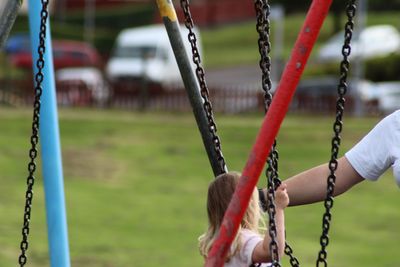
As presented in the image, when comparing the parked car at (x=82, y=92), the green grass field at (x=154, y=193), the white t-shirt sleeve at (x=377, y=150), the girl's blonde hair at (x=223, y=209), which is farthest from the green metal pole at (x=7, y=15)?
the parked car at (x=82, y=92)

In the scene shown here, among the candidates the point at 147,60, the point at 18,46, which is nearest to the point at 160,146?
the point at 147,60

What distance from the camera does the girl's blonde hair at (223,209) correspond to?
15.4 feet

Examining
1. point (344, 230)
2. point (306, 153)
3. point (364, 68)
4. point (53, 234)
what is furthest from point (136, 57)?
point (53, 234)

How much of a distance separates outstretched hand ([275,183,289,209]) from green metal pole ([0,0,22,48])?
1.54m

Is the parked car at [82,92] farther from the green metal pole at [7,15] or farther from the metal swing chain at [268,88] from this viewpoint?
the metal swing chain at [268,88]

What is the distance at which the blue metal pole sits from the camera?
244 inches

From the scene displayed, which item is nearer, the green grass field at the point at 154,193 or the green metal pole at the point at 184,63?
the green metal pole at the point at 184,63

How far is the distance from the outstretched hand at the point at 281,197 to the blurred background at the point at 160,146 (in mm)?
1720

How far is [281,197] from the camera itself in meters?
4.50

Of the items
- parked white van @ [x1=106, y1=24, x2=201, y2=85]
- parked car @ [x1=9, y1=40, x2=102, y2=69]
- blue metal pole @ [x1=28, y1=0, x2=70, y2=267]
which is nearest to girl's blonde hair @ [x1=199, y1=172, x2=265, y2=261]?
blue metal pole @ [x1=28, y1=0, x2=70, y2=267]

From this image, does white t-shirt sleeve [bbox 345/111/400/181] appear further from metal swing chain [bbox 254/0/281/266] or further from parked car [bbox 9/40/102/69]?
parked car [bbox 9/40/102/69]

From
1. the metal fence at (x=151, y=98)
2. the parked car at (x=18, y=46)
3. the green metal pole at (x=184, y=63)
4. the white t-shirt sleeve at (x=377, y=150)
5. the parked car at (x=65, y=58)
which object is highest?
the green metal pole at (x=184, y=63)

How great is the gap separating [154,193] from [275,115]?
13516mm

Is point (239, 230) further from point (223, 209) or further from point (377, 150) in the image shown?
point (377, 150)
